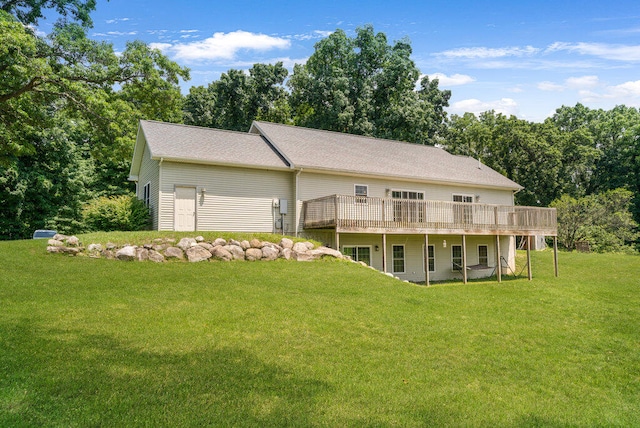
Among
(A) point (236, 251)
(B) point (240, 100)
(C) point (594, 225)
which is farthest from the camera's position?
(B) point (240, 100)

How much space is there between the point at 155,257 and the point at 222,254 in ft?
6.36

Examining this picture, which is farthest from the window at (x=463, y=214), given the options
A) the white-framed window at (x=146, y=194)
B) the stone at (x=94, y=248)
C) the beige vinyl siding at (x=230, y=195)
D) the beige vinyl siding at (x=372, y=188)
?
the stone at (x=94, y=248)

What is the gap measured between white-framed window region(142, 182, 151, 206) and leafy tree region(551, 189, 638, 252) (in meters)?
28.0

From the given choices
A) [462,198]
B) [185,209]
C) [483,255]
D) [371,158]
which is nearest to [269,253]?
[185,209]

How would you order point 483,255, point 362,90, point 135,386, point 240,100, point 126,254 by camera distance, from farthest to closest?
point 362,90
point 240,100
point 483,255
point 126,254
point 135,386

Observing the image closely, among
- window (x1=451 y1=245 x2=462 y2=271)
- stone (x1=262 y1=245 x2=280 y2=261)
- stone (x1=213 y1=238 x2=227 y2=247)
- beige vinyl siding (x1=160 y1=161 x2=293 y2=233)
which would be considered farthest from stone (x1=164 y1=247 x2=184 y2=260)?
window (x1=451 y1=245 x2=462 y2=271)

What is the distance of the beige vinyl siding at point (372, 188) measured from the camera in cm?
1817

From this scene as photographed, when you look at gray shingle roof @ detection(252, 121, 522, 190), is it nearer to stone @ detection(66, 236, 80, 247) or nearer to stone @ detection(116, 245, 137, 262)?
stone @ detection(116, 245, 137, 262)

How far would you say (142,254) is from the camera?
12.9 meters

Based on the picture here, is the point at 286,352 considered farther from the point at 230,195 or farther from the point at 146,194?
the point at 146,194

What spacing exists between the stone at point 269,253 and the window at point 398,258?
717cm

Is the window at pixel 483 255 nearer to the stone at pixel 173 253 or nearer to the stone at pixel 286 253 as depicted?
the stone at pixel 286 253

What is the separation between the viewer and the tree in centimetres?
3347

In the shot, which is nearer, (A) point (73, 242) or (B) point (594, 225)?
(A) point (73, 242)
